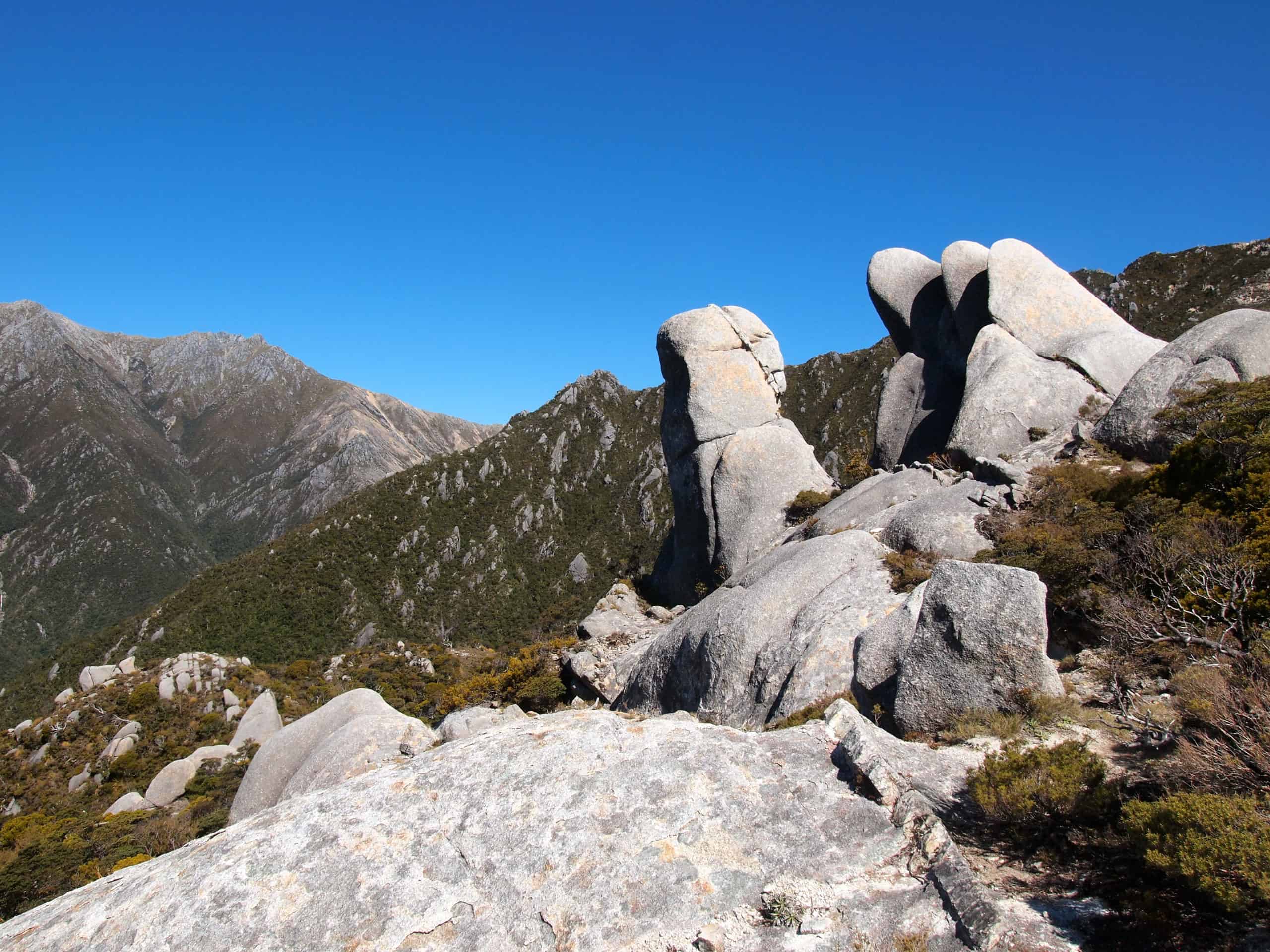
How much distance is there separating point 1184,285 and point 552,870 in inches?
3585

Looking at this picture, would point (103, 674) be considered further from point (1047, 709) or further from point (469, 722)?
point (1047, 709)

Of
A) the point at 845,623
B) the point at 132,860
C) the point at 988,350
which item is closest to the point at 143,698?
the point at 132,860

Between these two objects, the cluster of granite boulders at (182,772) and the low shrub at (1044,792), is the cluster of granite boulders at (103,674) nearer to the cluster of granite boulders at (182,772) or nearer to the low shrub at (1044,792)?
the cluster of granite boulders at (182,772)

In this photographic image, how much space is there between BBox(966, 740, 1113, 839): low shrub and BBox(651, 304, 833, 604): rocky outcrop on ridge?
664 inches

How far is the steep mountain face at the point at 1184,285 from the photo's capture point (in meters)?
60.6

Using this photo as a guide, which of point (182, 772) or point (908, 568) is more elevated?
point (908, 568)

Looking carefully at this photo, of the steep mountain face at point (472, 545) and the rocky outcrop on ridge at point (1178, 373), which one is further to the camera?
the steep mountain face at point (472, 545)

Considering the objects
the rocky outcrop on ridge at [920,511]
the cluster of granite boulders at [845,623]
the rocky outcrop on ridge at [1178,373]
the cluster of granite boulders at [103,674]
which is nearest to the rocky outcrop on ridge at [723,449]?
the cluster of granite boulders at [845,623]

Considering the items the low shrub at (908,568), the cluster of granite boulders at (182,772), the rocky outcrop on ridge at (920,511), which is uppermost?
the rocky outcrop on ridge at (920,511)

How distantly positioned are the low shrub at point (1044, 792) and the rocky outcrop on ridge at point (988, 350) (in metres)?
15.8

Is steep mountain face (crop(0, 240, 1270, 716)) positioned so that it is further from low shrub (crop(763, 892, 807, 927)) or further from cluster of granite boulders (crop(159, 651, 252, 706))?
low shrub (crop(763, 892, 807, 927))

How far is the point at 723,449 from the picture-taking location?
86.6 ft

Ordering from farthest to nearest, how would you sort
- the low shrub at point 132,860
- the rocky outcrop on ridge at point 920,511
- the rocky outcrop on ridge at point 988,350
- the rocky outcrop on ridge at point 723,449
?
the rocky outcrop on ridge at point 723,449, the rocky outcrop on ridge at point 988,350, the rocky outcrop on ridge at point 920,511, the low shrub at point 132,860

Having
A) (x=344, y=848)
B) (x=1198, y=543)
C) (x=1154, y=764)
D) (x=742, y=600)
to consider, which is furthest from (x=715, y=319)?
(x=344, y=848)
